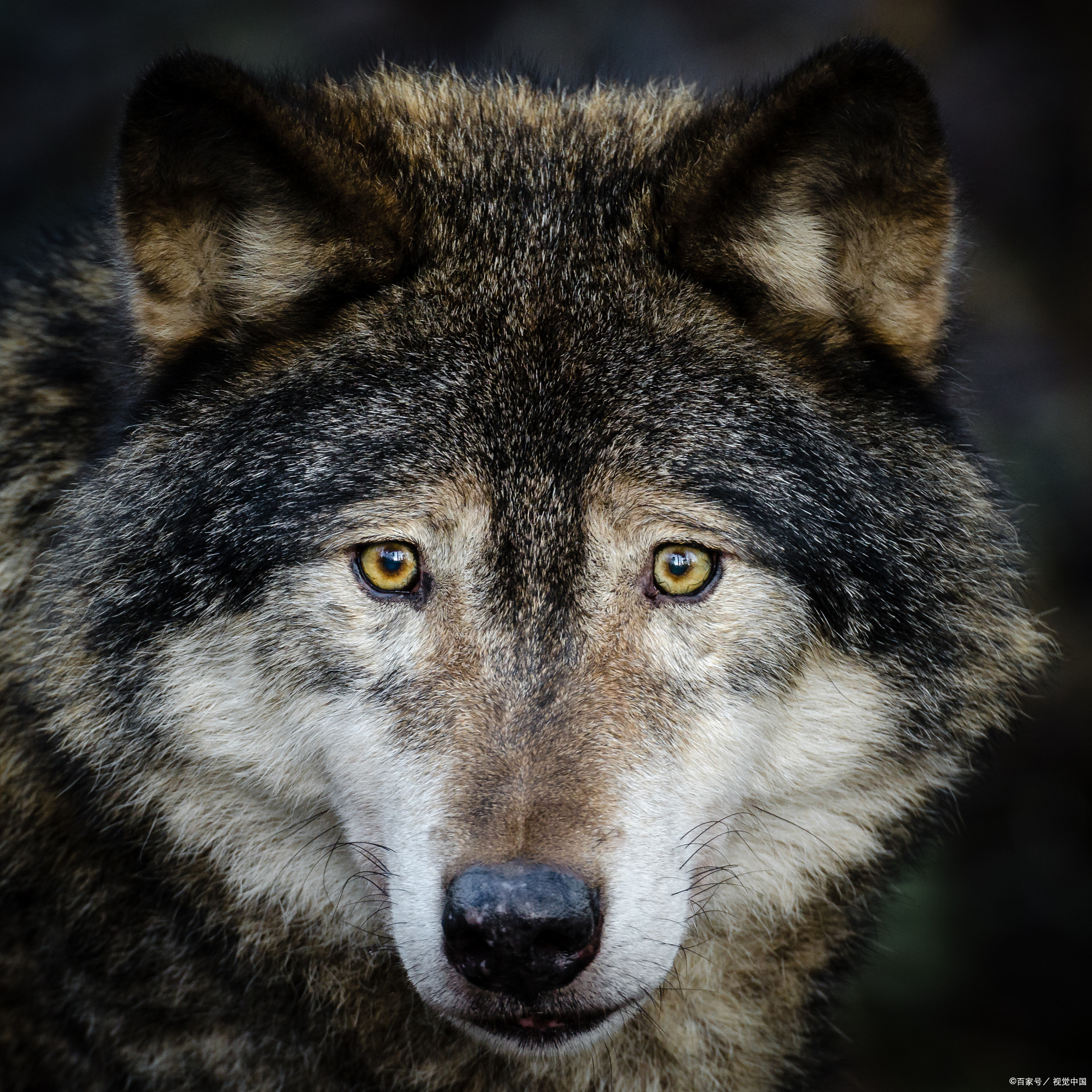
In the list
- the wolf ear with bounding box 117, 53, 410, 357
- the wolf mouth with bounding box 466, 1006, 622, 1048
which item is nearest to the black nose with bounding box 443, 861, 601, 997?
the wolf mouth with bounding box 466, 1006, 622, 1048

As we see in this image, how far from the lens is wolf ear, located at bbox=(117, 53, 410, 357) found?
267 centimetres

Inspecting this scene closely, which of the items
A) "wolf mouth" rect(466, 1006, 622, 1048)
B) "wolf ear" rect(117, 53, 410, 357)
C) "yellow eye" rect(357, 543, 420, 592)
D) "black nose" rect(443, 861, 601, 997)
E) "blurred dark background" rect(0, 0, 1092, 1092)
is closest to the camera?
"black nose" rect(443, 861, 601, 997)

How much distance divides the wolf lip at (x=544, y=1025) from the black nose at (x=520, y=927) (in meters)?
0.13

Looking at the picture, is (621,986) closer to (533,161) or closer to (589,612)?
(589,612)

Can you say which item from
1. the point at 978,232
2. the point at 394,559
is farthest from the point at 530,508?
the point at 978,232

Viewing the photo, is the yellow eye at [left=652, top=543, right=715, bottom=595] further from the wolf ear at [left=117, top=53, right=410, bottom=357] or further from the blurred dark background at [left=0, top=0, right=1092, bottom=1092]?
the blurred dark background at [left=0, top=0, right=1092, bottom=1092]

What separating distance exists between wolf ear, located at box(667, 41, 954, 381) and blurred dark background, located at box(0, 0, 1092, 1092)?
3054 mm

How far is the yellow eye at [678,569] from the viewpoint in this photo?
283cm

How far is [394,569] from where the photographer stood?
9.27ft

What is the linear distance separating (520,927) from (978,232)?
17.5 ft

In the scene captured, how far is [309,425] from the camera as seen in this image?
2.91m

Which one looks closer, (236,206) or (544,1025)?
(544,1025)

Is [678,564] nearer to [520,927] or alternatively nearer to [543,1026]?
[520,927]

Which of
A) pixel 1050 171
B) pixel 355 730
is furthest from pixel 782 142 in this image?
pixel 1050 171
